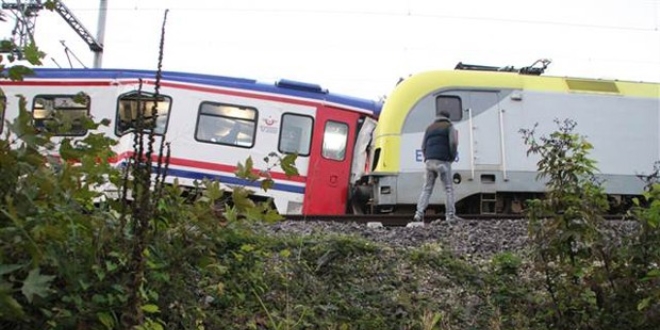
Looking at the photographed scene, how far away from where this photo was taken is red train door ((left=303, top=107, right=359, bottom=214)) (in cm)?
1197

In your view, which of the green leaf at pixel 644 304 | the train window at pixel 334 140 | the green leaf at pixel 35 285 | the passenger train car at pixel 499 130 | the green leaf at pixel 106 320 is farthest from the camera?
the train window at pixel 334 140

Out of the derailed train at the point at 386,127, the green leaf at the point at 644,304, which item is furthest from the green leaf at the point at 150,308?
the derailed train at the point at 386,127

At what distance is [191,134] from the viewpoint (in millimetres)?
11930

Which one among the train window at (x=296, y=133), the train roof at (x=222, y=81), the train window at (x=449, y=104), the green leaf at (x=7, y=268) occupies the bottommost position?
the green leaf at (x=7, y=268)

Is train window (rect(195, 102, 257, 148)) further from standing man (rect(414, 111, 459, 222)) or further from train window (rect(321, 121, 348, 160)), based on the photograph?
standing man (rect(414, 111, 459, 222))

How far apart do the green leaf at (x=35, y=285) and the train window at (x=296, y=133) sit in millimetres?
10276

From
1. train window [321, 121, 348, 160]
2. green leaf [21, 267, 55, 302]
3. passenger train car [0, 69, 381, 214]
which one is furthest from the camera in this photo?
train window [321, 121, 348, 160]

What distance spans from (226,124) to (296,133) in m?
1.34

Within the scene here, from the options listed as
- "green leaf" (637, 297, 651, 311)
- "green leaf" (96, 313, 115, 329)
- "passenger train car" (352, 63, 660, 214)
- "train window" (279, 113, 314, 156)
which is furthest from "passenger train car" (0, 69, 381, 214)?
"green leaf" (96, 313, 115, 329)

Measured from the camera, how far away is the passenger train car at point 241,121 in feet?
38.9

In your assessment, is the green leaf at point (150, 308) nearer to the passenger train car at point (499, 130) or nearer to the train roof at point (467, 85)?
the passenger train car at point (499, 130)

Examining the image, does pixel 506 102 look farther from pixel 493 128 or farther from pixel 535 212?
pixel 535 212

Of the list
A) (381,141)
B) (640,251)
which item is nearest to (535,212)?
(640,251)

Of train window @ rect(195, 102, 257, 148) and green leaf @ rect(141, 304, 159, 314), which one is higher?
train window @ rect(195, 102, 257, 148)
